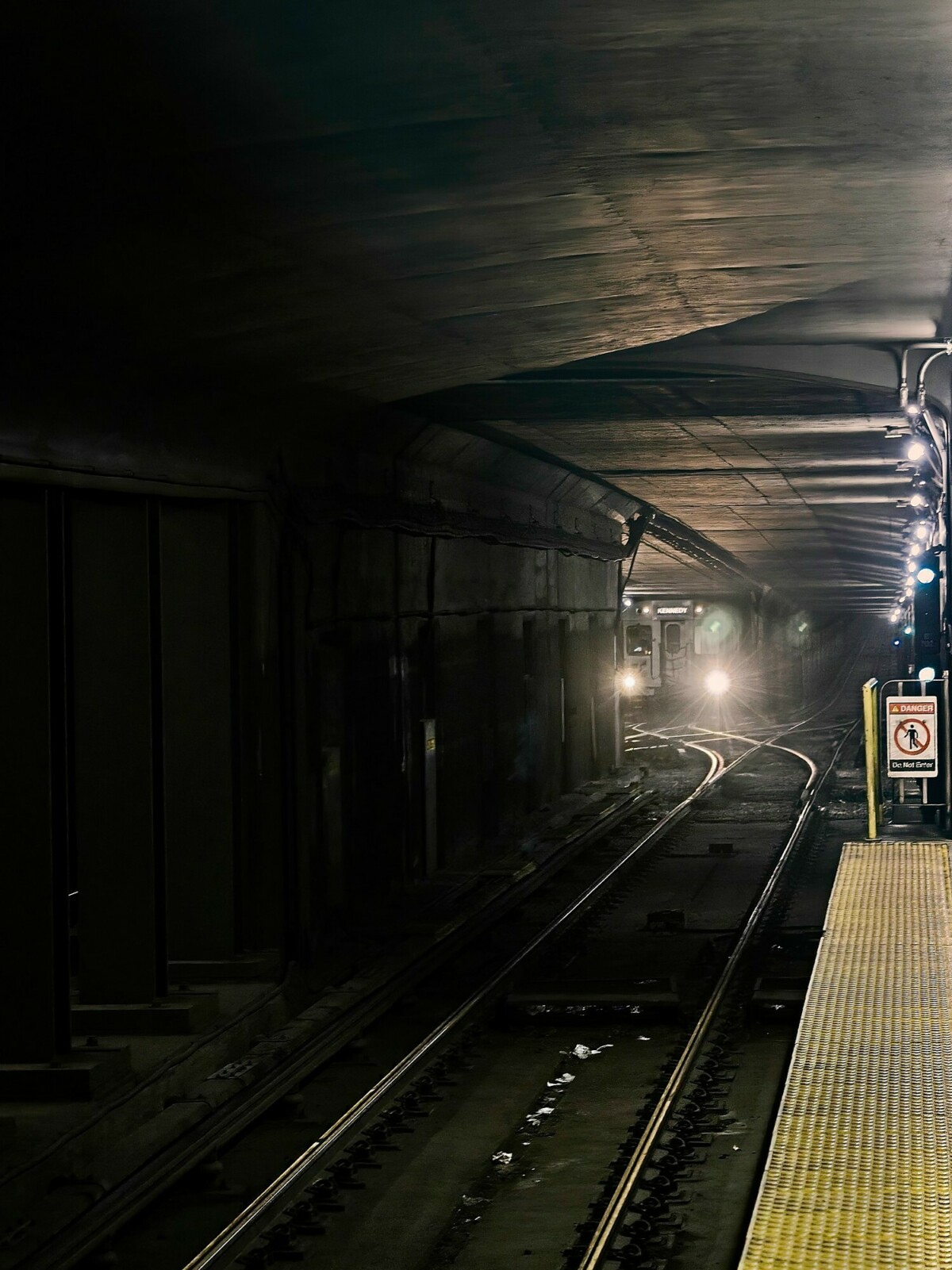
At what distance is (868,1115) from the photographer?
20.6 ft

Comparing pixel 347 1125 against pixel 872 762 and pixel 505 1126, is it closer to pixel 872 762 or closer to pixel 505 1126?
pixel 505 1126

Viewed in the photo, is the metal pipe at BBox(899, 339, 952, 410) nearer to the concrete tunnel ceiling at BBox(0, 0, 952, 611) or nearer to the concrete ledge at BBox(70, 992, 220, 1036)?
the concrete tunnel ceiling at BBox(0, 0, 952, 611)

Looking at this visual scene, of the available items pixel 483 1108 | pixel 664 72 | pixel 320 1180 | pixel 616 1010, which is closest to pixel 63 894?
pixel 320 1180

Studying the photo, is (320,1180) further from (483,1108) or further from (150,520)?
(150,520)

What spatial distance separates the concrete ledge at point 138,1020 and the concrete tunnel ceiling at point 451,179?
12.8ft

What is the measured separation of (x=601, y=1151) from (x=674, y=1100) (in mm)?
841

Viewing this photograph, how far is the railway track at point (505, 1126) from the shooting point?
7.32 metres

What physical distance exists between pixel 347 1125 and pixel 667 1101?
1.81 metres

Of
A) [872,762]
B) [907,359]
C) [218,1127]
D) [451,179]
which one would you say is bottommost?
[218,1127]

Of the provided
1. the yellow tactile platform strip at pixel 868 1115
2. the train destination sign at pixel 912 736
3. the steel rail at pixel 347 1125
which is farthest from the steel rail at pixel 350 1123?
the train destination sign at pixel 912 736

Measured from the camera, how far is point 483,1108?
374 inches

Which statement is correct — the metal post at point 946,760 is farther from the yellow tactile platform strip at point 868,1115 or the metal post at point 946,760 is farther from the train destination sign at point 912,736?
the yellow tactile platform strip at point 868,1115

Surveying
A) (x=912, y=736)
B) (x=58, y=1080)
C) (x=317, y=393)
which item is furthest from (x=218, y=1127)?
(x=912, y=736)

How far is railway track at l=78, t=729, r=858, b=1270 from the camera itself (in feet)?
24.0
